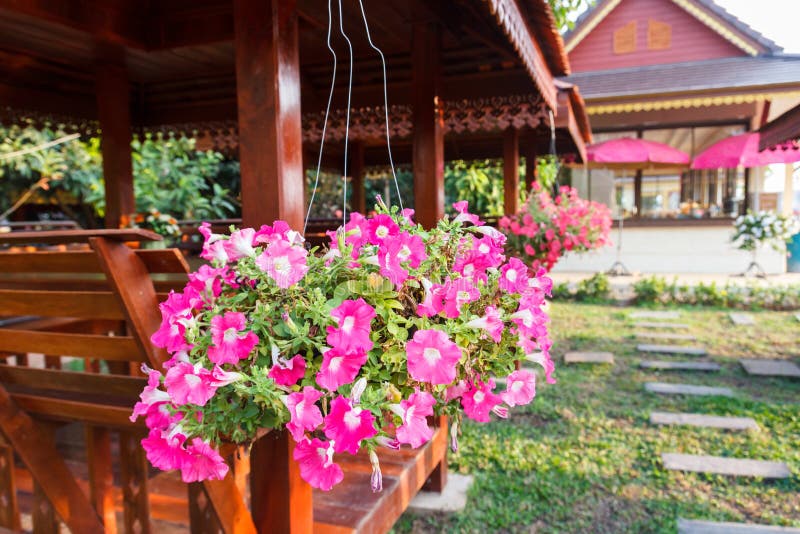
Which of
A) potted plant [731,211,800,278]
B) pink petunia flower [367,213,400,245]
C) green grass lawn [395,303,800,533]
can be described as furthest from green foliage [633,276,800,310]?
pink petunia flower [367,213,400,245]

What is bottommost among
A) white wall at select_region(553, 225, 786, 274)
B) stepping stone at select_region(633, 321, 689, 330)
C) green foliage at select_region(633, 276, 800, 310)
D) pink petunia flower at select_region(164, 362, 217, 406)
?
stepping stone at select_region(633, 321, 689, 330)

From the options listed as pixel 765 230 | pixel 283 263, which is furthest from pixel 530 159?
pixel 283 263

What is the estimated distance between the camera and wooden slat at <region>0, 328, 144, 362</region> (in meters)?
1.62

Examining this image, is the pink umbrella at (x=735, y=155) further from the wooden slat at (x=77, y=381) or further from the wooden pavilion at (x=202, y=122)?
the wooden slat at (x=77, y=381)

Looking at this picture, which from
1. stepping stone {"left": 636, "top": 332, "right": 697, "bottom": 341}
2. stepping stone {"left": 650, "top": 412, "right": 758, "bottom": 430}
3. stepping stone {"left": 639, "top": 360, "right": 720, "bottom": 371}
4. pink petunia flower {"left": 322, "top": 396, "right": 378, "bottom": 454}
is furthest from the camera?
stepping stone {"left": 636, "top": 332, "right": 697, "bottom": 341}

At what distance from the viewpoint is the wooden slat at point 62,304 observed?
1.61 meters

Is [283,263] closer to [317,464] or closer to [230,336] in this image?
[230,336]

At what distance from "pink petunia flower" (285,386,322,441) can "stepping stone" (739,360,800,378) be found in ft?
19.6

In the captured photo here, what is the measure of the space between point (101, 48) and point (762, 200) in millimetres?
12025

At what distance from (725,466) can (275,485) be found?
128 inches

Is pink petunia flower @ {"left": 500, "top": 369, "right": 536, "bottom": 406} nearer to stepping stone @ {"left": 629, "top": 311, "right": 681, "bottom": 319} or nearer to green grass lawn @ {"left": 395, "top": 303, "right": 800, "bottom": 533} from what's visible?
green grass lawn @ {"left": 395, "top": 303, "right": 800, "bottom": 533}

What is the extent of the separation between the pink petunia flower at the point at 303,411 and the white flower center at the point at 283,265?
0.24 m

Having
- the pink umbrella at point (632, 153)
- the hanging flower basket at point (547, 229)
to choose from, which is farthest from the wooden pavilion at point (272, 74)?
the pink umbrella at point (632, 153)

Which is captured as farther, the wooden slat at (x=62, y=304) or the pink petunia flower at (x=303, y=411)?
the wooden slat at (x=62, y=304)
